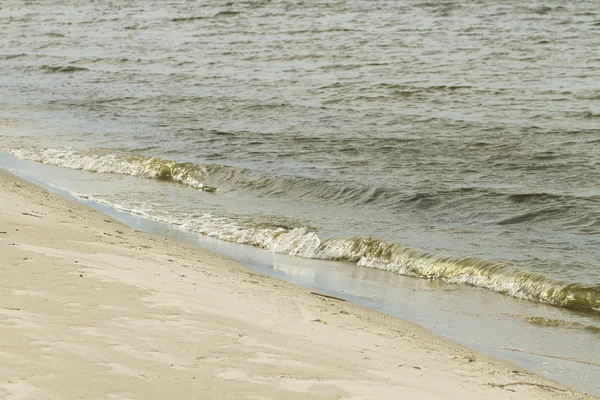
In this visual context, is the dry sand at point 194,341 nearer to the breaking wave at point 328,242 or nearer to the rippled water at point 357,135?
the breaking wave at point 328,242

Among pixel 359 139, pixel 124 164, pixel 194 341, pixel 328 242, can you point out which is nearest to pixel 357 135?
pixel 359 139

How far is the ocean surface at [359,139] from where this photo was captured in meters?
8.43

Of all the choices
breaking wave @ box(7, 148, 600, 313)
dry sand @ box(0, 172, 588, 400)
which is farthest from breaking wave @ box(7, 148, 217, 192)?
dry sand @ box(0, 172, 588, 400)

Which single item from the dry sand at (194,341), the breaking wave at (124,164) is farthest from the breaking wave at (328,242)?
the dry sand at (194,341)

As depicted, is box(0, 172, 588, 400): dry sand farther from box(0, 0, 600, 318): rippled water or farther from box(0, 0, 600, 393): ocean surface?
box(0, 0, 600, 318): rippled water

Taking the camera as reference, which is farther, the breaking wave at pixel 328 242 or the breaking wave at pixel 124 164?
the breaking wave at pixel 124 164

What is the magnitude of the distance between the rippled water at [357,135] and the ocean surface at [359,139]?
0.12 ft

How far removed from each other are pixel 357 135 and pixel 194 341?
9.14 meters

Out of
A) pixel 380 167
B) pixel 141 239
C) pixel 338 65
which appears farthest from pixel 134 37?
pixel 141 239

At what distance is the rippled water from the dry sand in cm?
207

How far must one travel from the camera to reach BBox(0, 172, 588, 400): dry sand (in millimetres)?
4215

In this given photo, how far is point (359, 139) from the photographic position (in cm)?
1334

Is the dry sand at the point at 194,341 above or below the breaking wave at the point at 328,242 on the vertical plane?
above

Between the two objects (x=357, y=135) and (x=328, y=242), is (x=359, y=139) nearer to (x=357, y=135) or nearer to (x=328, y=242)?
(x=357, y=135)
